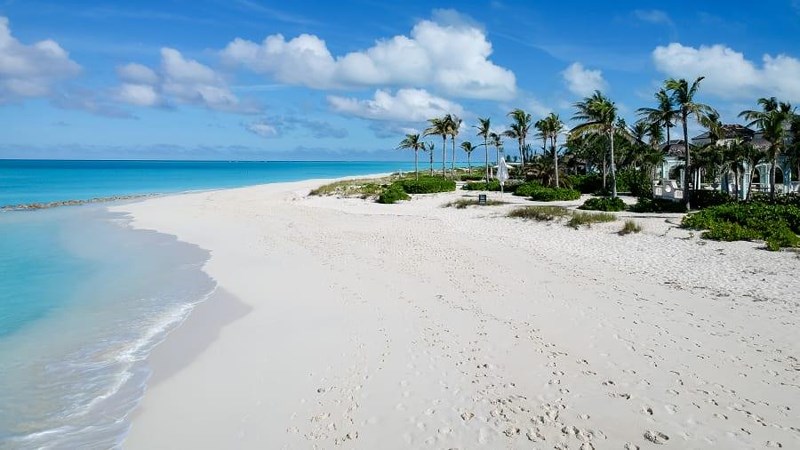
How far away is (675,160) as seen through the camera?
38.9 meters

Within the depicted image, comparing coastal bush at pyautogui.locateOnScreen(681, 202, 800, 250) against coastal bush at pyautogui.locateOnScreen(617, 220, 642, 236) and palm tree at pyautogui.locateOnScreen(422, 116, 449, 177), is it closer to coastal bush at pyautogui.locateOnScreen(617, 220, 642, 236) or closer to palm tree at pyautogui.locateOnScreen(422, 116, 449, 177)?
coastal bush at pyautogui.locateOnScreen(617, 220, 642, 236)

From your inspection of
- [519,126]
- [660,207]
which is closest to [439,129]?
[519,126]

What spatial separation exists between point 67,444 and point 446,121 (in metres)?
53.5

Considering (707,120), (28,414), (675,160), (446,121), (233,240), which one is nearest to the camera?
(28,414)

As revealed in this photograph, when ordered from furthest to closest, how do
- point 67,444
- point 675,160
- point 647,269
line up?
point 675,160
point 647,269
point 67,444

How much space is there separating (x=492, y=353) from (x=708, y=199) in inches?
858

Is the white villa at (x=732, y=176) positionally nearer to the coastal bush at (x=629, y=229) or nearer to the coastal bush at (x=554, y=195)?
Result: the coastal bush at (x=554, y=195)

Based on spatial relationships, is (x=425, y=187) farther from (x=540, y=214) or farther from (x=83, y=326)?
(x=83, y=326)

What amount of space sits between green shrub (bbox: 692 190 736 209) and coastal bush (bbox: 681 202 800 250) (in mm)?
6138

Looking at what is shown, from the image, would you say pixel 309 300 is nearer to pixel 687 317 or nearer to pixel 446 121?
pixel 687 317

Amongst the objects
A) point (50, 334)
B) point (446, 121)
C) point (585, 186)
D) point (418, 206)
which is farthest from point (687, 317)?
point (446, 121)

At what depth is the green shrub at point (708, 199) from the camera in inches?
984

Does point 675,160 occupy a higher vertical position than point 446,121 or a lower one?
lower

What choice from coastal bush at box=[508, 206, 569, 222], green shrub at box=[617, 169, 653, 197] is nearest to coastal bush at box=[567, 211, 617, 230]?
coastal bush at box=[508, 206, 569, 222]
